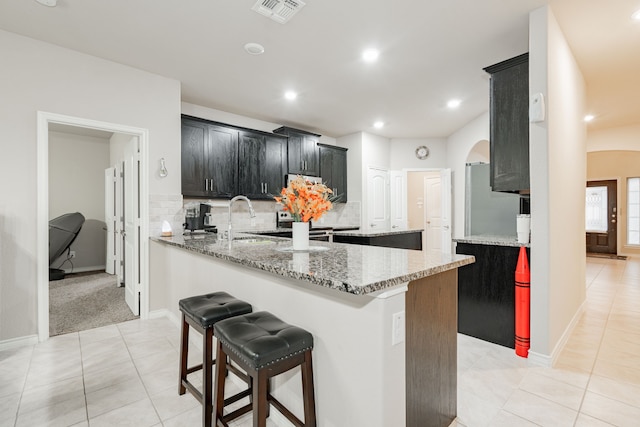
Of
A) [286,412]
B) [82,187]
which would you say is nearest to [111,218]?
[82,187]

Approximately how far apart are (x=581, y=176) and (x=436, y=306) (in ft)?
10.1

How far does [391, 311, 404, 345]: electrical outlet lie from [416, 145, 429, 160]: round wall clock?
19.1 feet

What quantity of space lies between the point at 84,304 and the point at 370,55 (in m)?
4.53

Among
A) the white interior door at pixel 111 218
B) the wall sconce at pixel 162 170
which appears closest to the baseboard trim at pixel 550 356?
the wall sconce at pixel 162 170

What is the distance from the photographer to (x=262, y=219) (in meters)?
5.27

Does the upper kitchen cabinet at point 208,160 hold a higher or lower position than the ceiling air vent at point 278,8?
lower

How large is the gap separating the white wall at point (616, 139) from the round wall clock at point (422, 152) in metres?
2.97

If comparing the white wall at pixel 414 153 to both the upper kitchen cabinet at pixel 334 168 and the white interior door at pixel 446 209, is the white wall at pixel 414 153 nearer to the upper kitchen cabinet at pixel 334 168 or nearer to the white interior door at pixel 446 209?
the white interior door at pixel 446 209

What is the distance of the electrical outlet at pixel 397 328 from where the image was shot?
3.97 ft

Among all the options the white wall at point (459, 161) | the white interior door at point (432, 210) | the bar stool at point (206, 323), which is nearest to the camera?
the bar stool at point (206, 323)

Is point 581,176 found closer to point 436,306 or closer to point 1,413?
point 436,306

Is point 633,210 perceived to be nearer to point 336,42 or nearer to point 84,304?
point 336,42

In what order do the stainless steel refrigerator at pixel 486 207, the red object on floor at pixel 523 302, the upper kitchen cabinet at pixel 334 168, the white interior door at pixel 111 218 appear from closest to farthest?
1. the red object on floor at pixel 523 302
2. the stainless steel refrigerator at pixel 486 207
3. the white interior door at pixel 111 218
4. the upper kitchen cabinet at pixel 334 168

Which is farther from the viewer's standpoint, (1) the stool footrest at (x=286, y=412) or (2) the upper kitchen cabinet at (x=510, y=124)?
(2) the upper kitchen cabinet at (x=510, y=124)
